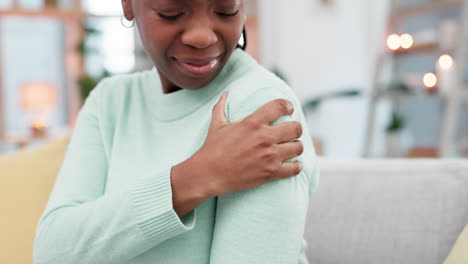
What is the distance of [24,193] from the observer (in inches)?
51.1

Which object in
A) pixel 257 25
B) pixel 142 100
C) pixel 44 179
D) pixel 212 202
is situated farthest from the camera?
pixel 257 25

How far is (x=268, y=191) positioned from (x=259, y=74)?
20cm

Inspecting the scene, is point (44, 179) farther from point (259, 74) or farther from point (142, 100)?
point (259, 74)

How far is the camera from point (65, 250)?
0.79m

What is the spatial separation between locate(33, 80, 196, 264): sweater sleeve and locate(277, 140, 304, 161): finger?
Answer: 162 millimetres

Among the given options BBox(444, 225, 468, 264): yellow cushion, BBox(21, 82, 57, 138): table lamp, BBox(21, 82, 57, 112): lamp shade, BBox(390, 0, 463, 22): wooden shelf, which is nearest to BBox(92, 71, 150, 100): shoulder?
BBox(444, 225, 468, 264): yellow cushion

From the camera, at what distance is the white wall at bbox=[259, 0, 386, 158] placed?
5641 mm

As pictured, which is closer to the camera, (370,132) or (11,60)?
(370,132)

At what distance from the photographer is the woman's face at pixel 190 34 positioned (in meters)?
0.73

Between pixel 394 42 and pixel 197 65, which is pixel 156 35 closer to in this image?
pixel 197 65

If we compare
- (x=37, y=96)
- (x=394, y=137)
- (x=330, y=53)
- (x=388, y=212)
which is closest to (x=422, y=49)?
(x=394, y=137)

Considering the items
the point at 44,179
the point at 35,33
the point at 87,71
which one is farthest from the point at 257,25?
the point at 44,179

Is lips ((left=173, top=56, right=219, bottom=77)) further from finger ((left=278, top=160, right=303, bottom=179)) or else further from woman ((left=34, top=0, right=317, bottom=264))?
finger ((left=278, top=160, right=303, bottom=179))

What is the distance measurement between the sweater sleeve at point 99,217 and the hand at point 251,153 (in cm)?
7
